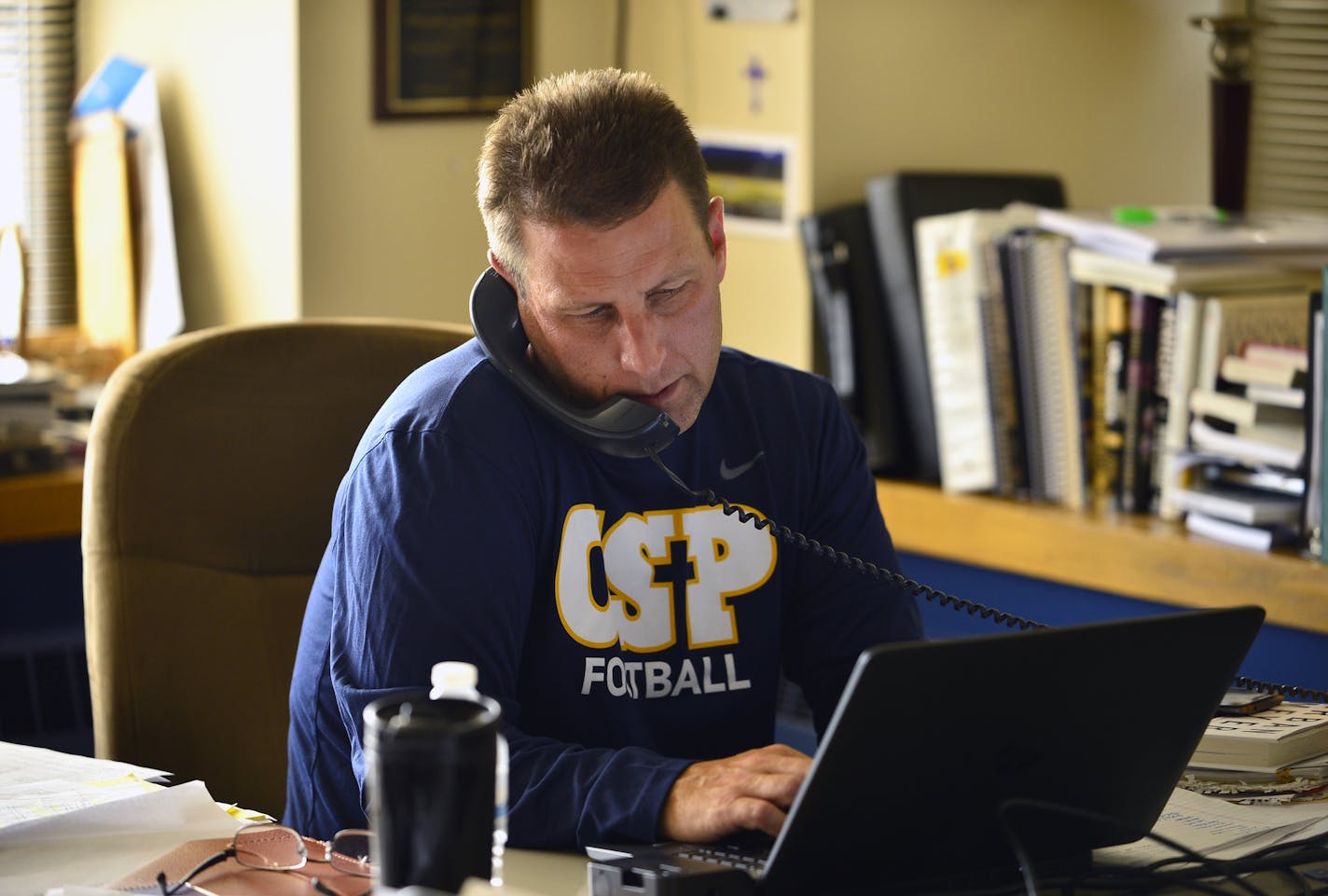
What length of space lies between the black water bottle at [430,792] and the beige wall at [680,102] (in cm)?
179

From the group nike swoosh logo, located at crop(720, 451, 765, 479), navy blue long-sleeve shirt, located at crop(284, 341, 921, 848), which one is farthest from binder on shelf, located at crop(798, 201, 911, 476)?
nike swoosh logo, located at crop(720, 451, 765, 479)

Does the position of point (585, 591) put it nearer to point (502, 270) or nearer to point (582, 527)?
point (582, 527)

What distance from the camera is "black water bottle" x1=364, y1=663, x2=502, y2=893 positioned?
843 millimetres

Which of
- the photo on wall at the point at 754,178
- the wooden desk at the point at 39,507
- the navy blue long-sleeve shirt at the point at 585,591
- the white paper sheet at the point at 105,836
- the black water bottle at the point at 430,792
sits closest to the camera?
the black water bottle at the point at 430,792

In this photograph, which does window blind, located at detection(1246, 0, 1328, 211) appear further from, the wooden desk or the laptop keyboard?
the laptop keyboard

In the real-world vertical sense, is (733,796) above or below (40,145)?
below

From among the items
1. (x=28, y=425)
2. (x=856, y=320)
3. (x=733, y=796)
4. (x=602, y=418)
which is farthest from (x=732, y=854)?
(x=28, y=425)

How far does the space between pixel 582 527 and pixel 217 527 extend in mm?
426

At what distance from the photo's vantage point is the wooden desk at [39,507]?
7.75ft

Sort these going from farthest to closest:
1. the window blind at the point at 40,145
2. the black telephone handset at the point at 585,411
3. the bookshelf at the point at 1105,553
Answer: the window blind at the point at 40,145 → the bookshelf at the point at 1105,553 → the black telephone handset at the point at 585,411

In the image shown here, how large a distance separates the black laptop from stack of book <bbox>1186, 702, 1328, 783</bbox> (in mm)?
222

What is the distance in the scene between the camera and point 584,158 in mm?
1386

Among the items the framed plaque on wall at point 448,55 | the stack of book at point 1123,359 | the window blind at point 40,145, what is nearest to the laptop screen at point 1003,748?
the stack of book at point 1123,359

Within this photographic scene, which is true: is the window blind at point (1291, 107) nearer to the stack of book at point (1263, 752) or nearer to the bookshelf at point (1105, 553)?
the bookshelf at point (1105, 553)
